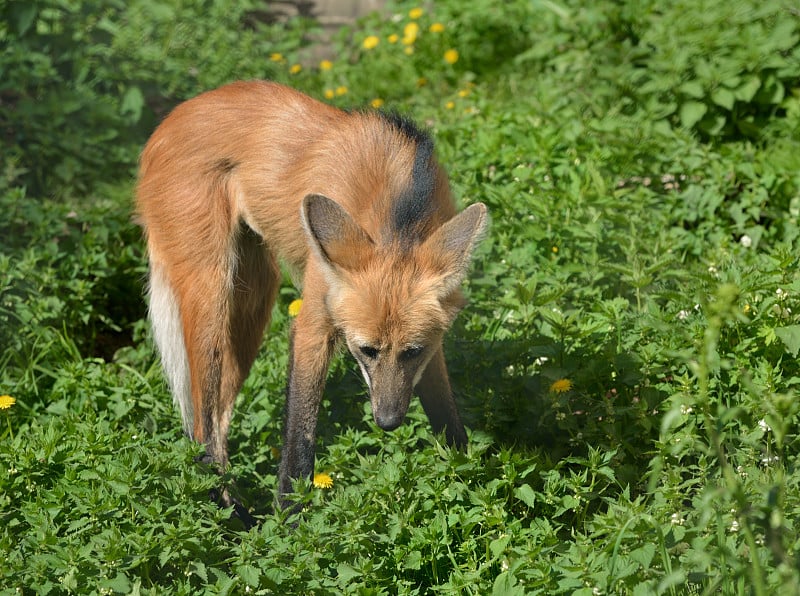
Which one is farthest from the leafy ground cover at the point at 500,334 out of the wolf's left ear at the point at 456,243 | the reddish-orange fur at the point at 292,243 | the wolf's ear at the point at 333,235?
the wolf's ear at the point at 333,235

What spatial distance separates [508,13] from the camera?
6766mm

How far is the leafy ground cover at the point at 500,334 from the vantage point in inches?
109

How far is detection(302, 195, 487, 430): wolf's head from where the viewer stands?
3105 mm

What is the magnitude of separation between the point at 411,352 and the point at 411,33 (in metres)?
4.34

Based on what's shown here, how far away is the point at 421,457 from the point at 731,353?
124 centimetres

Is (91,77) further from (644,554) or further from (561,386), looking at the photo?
(644,554)

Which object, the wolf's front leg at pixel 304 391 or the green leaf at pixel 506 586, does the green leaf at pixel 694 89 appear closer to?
the wolf's front leg at pixel 304 391

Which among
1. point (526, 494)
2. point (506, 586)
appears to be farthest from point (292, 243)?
point (506, 586)

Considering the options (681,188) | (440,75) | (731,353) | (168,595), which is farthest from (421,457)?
(440,75)

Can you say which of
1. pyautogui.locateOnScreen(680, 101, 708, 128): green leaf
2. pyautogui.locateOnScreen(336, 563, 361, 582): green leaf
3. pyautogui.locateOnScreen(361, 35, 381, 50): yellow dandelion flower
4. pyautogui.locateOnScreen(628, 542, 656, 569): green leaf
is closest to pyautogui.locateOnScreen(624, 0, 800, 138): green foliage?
pyautogui.locateOnScreen(680, 101, 708, 128): green leaf

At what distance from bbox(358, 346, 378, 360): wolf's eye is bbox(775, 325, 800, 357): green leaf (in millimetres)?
1448

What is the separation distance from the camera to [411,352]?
3170mm

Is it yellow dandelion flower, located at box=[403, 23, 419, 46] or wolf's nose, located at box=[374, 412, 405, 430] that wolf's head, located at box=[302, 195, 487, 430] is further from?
yellow dandelion flower, located at box=[403, 23, 419, 46]

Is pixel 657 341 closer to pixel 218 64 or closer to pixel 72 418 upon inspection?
pixel 72 418
